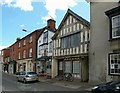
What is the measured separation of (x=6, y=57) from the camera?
7412 centimetres

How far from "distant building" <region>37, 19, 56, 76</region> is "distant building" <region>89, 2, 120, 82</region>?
12944mm

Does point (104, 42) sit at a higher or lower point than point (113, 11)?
lower

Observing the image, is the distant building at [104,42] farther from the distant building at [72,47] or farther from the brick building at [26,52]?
the brick building at [26,52]

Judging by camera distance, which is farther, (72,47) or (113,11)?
(72,47)

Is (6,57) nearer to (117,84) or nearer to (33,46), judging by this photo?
(33,46)

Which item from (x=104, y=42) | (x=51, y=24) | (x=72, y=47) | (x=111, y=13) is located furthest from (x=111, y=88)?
(x=51, y=24)

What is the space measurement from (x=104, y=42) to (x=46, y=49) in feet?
55.9

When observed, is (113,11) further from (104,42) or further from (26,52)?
(26,52)

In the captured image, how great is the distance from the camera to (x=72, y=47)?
29828mm

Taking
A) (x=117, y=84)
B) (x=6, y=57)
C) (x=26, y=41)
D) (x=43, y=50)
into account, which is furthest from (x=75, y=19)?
(x=6, y=57)

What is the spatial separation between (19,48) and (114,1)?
35759 mm

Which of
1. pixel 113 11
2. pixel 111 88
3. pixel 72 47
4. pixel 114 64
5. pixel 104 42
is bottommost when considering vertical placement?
pixel 111 88

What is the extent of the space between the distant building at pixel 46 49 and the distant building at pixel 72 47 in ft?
9.30

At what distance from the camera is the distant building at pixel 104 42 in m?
21.0
